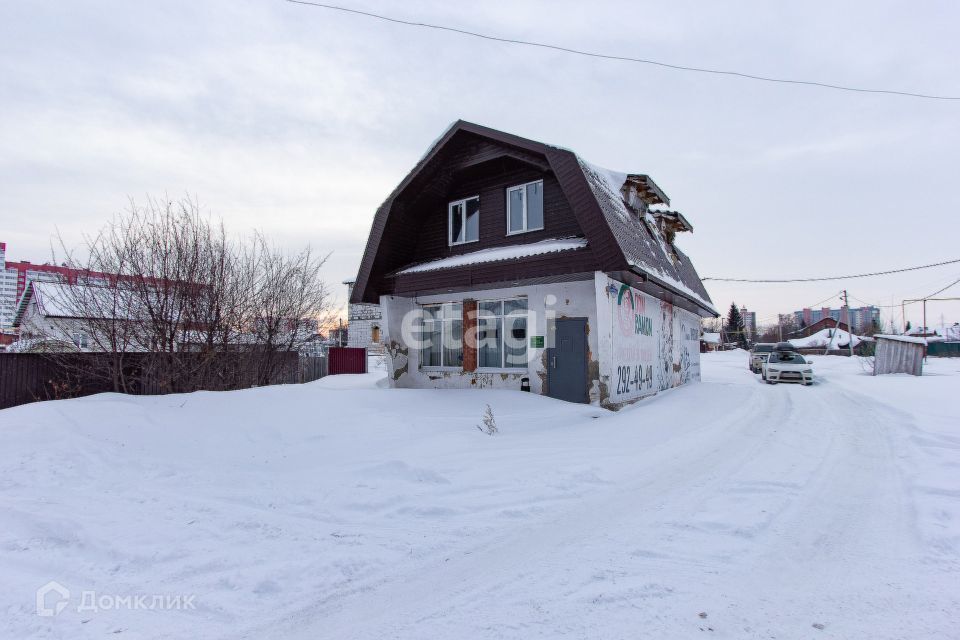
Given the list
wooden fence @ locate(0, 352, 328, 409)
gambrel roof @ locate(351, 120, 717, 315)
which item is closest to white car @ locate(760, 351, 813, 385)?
gambrel roof @ locate(351, 120, 717, 315)

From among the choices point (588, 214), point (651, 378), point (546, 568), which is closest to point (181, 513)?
point (546, 568)

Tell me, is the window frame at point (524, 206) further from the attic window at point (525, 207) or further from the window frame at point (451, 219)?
the window frame at point (451, 219)

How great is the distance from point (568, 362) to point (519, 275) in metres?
2.35

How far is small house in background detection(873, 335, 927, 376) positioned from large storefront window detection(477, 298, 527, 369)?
2066 centimetres

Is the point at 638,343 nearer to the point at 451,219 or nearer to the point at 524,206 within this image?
the point at 524,206

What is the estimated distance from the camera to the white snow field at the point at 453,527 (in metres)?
2.73

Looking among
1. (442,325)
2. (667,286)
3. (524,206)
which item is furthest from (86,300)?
(667,286)

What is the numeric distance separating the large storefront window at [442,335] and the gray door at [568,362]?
9.93 feet

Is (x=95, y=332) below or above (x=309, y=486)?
above

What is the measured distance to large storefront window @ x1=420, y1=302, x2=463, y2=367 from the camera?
505 inches

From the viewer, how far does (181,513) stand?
4.28m

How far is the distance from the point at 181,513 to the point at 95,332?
672 cm

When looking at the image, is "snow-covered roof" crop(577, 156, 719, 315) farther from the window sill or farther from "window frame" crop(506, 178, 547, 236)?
the window sill

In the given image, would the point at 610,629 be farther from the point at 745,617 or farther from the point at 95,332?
the point at 95,332
